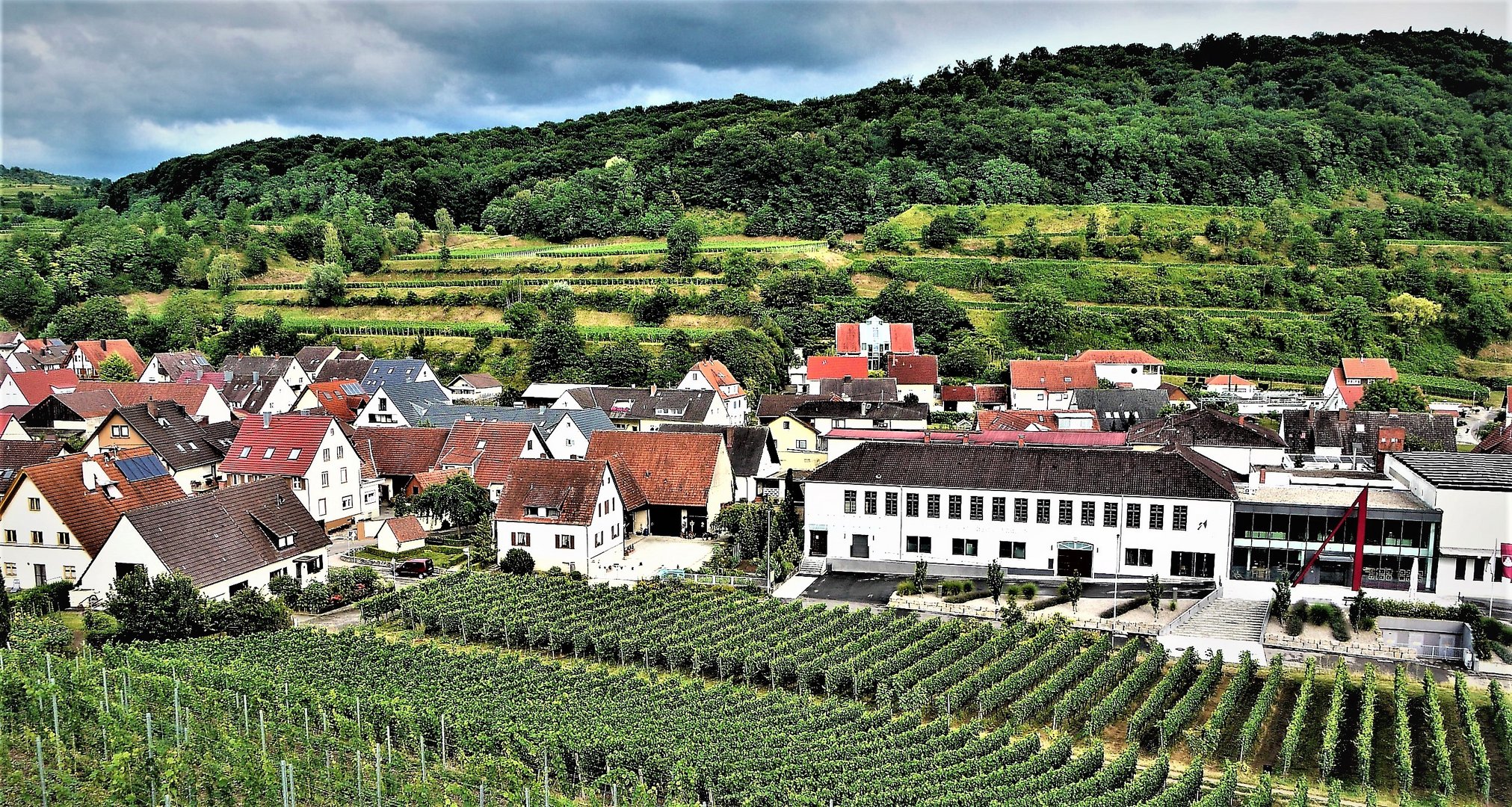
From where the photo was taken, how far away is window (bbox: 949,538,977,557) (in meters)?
36.1

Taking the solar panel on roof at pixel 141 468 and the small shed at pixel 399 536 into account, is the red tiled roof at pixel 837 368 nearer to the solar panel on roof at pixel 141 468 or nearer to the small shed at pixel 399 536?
the small shed at pixel 399 536

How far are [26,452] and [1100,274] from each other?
268ft

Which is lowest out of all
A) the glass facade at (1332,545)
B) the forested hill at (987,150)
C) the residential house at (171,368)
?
the glass facade at (1332,545)

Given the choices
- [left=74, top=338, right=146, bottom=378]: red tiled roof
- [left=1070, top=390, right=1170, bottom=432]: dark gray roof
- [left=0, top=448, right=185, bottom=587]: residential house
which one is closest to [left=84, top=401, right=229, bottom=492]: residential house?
[left=0, top=448, right=185, bottom=587]: residential house

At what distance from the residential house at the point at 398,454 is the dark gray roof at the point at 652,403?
1255cm

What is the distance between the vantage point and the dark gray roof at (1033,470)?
113ft

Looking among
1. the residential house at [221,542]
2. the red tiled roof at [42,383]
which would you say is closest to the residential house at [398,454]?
the residential house at [221,542]

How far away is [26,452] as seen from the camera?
40906 mm

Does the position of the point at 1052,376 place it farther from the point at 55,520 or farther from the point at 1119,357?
the point at 55,520

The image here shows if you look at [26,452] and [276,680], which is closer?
[276,680]

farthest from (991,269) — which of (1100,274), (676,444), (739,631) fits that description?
(739,631)

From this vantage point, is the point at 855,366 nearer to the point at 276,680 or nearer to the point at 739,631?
the point at 739,631

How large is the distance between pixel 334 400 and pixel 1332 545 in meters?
52.3

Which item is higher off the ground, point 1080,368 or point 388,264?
point 388,264
